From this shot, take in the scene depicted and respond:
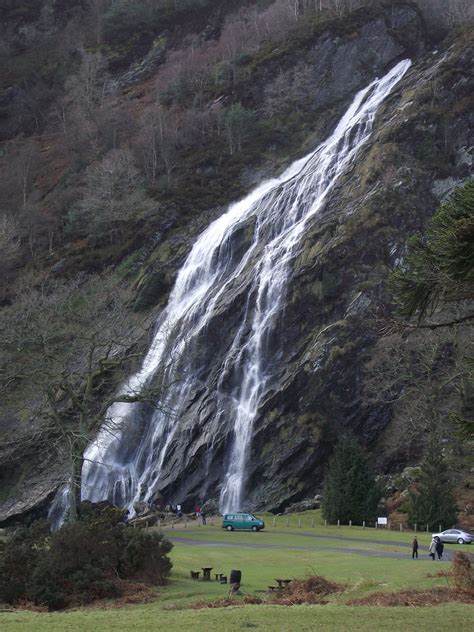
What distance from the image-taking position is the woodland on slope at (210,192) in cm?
4466

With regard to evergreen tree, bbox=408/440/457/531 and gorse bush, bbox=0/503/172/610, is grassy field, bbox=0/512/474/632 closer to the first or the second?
gorse bush, bbox=0/503/172/610

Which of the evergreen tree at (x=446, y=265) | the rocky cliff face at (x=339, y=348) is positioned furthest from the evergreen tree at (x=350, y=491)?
the evergreen tree at (x=446, y=265)

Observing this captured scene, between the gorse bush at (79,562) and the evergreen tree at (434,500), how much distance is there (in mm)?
18899

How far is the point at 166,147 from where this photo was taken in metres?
81.5

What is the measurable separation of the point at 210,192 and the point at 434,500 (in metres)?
44.3

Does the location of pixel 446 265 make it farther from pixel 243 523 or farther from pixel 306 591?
pixel 243 523

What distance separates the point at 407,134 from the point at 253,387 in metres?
25.3

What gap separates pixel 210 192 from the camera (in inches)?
2881

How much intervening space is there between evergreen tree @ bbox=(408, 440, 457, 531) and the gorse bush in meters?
18.9

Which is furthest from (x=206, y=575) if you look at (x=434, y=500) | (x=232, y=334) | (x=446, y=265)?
(x=232, y=334)

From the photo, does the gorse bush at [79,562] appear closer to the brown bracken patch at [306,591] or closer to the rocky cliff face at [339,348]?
the brown bracken patch at [306,591]

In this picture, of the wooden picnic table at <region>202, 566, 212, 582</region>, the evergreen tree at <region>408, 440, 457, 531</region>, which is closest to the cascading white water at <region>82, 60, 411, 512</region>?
the evergreen tree at <region>408, 440, 457, 531</region>

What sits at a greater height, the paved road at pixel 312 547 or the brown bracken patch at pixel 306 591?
the brown bracken patch at pixel 306 591

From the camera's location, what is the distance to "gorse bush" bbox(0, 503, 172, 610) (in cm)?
1861
